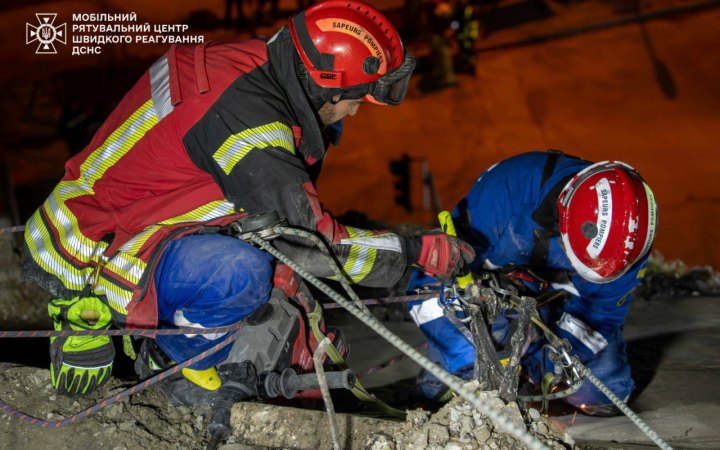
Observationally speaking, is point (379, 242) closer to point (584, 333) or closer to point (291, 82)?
point (291, 82)

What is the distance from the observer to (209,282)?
279 centimetres

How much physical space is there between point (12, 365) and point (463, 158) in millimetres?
8965

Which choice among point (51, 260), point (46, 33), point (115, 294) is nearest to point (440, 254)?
point (115, 294)

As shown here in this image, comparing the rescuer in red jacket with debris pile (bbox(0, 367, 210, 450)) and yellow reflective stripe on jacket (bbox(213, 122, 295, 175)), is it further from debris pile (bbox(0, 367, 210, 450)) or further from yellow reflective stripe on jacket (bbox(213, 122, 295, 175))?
debris pile (bbox(0, 367, 210, 450))

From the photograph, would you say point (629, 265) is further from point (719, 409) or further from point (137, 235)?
point (137, 235)

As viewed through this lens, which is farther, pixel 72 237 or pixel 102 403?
pixel 72 237

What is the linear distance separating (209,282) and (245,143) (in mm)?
639

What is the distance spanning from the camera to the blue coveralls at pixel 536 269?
143 inches

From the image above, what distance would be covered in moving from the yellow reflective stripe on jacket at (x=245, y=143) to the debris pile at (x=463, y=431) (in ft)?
3.68

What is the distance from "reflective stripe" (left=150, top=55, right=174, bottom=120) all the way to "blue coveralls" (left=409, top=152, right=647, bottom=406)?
5.80 ft

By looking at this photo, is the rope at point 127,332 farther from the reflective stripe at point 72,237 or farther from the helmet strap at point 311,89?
the helmet strap at point 311,89

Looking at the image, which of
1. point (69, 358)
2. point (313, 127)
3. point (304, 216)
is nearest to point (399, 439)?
point (304, 216)

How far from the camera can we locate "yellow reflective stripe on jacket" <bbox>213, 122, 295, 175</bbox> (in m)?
2.53

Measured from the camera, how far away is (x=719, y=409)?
11.0ft
